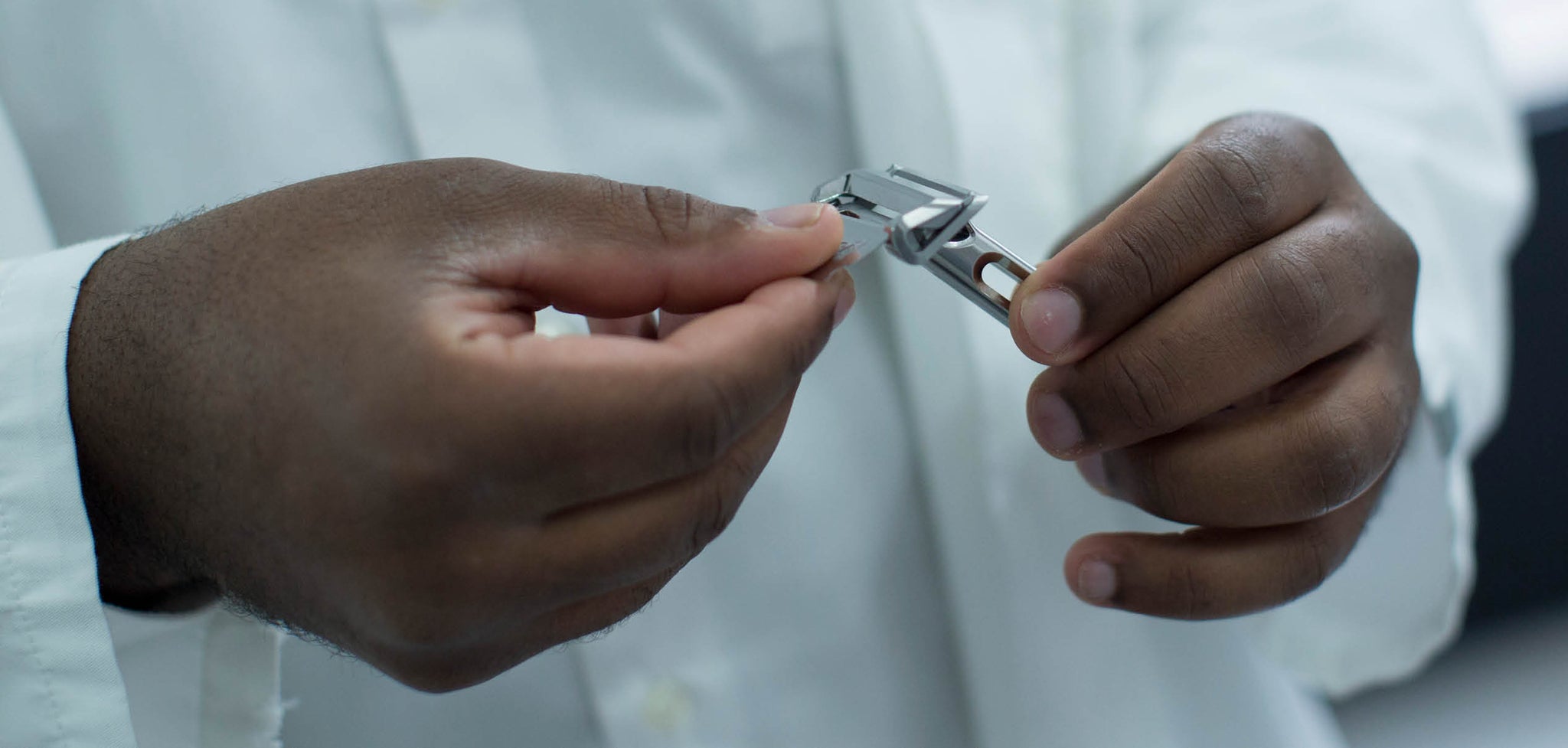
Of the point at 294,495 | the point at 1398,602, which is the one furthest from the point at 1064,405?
the point at 1398,602

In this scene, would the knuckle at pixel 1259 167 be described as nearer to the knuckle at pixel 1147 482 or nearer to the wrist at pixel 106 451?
the knuckle at pixel 1147 482

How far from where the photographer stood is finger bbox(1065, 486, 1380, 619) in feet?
1.89

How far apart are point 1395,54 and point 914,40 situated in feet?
1.51

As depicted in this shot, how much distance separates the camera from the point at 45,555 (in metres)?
0.43

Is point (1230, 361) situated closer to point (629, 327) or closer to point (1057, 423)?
point (1057, 423)

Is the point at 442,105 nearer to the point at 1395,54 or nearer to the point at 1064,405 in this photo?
the point at 1064,405

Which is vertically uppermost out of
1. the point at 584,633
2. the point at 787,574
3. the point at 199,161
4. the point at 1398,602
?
the point at 199,161

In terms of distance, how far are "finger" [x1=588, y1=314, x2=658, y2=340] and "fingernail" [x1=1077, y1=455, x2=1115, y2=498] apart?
26cm

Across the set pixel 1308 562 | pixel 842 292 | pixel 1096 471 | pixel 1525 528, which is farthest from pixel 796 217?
pixel 1525 528

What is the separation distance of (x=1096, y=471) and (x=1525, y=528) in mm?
1588

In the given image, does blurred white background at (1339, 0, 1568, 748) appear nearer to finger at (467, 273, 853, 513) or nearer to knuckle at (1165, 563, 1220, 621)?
knuckle at (1165, 563, 1220, 621)

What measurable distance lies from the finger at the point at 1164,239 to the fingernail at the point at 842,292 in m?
0.09

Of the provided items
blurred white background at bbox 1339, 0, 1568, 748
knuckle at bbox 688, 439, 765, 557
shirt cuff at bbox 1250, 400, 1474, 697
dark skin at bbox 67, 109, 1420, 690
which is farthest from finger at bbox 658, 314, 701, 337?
blurred white background at bbox 1339, 0, 1568, 748

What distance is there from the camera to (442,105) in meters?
0.64
